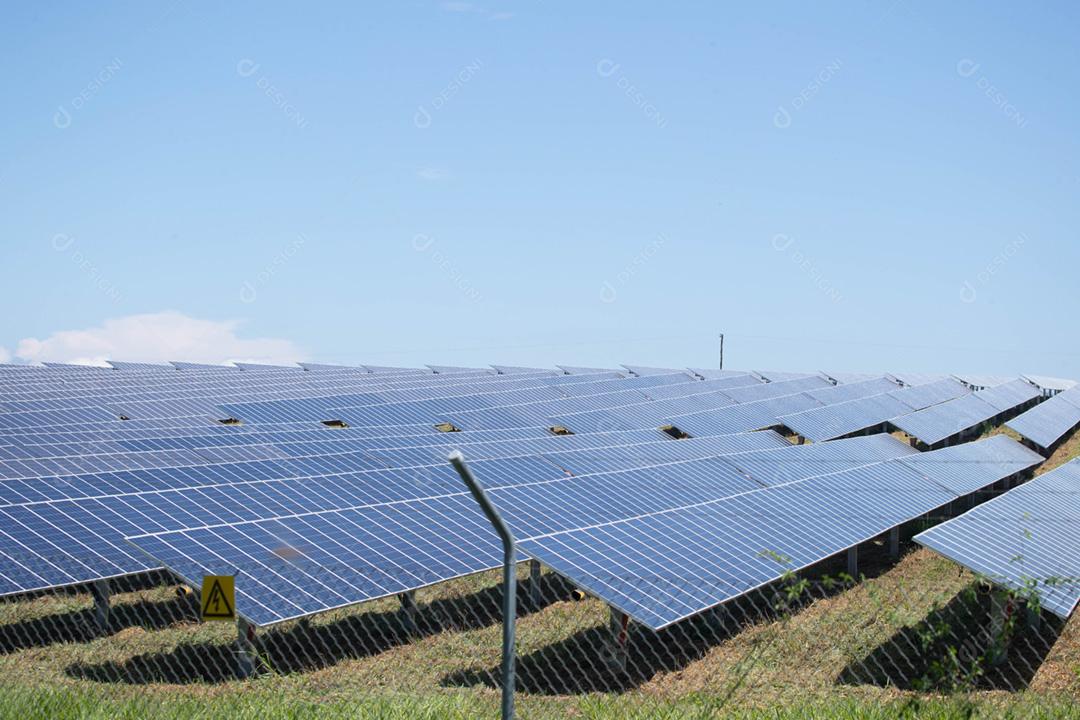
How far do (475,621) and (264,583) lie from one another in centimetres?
377

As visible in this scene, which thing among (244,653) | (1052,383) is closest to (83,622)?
(244,653)

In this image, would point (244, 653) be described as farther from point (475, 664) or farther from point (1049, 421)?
point (1049, 421)

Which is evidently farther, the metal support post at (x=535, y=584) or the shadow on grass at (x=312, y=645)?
the metal support post at (x=535, y=584)

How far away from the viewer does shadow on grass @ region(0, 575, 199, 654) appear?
45.7 feet

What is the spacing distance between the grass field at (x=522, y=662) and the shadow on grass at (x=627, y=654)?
32 millimetres

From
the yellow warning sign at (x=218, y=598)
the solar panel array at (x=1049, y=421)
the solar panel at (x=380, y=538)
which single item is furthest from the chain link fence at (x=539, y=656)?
the solar panel array at (x=1049, y=421)

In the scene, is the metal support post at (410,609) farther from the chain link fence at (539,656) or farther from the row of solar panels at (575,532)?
the row of solar panels at (575,532)

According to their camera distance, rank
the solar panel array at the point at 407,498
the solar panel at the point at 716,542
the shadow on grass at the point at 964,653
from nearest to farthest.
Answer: the shadow on grass at the point at 964,653 < the solar panel at the point at 716,542 < the solar panel array at the point at 407,498

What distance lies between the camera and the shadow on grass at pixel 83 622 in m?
13.9

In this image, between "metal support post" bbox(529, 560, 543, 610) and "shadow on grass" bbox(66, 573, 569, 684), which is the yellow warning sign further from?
"metal support post" bbox(529, 560, 543, 610)

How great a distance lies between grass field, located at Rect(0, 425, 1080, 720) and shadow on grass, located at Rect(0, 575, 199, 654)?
0.12ft

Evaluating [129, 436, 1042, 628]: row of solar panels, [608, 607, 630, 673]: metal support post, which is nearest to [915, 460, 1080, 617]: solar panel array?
[129, 436, 1042, 628]: row of solar panels

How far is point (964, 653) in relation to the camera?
12.1 m

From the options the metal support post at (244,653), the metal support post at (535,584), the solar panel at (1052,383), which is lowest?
the solar panel at (1052,383)
